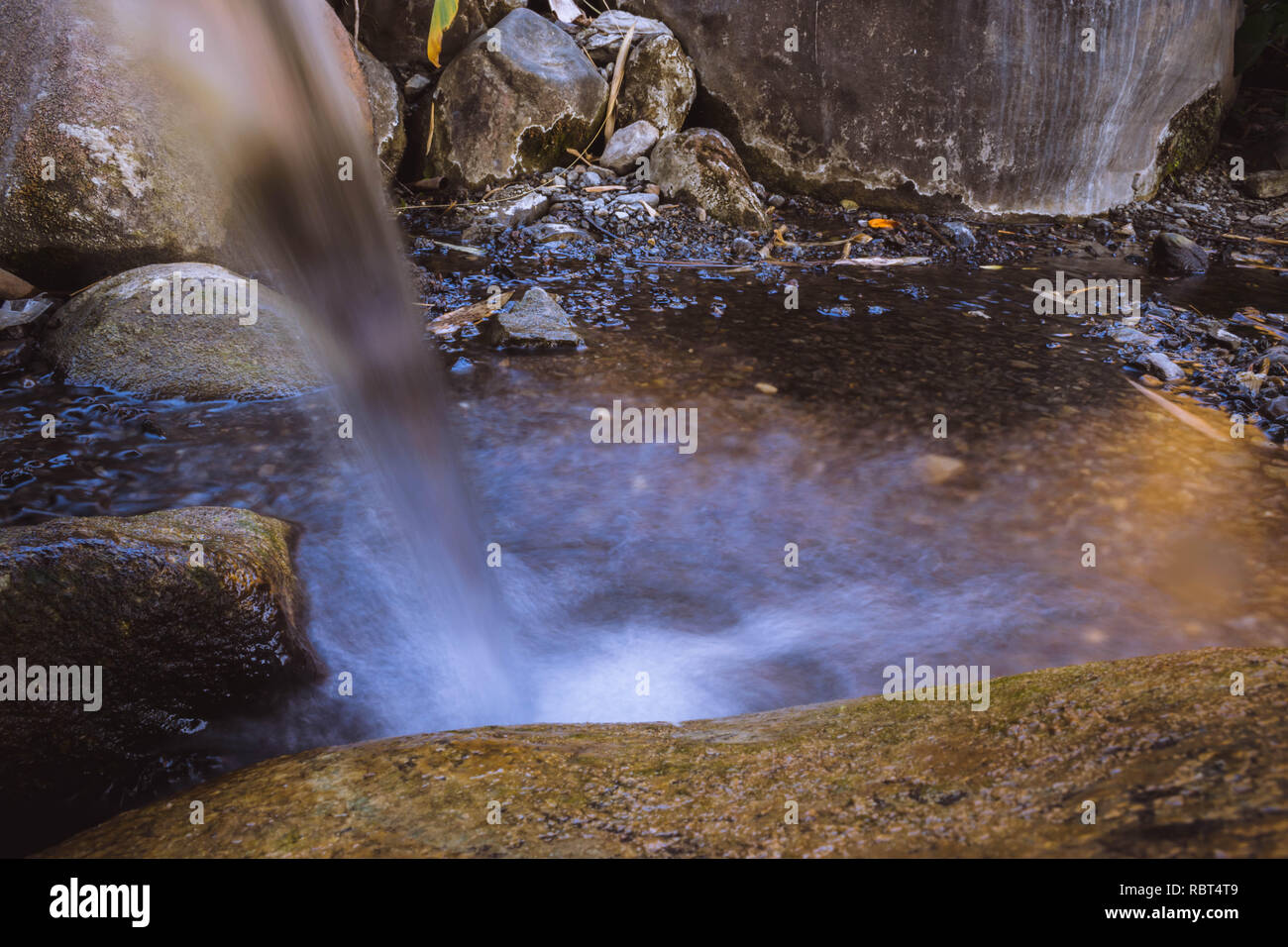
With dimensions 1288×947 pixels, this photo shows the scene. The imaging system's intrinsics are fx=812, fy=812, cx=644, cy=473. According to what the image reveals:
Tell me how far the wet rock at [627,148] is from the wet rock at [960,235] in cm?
276

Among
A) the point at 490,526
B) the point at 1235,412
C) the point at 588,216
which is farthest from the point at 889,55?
the point at 490,526

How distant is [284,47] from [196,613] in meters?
3.20

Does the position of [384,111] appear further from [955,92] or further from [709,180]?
[955,92]

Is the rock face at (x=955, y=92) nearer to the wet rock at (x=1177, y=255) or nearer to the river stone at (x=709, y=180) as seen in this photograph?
the river stone at (x=709, y=180)

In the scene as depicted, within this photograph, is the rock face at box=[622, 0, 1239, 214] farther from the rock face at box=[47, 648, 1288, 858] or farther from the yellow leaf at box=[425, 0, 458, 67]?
the rock face at box=[47, 648, 1288, 858]

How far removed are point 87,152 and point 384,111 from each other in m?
2.81

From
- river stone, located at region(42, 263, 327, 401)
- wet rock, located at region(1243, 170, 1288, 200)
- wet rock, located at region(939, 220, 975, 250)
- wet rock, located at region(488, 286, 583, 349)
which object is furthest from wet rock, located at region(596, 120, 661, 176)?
wet rock, located at region(1243, 170, 1288, 200)

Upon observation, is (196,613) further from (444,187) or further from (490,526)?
(444,187)

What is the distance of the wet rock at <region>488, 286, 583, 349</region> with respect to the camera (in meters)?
4.93

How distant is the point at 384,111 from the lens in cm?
687

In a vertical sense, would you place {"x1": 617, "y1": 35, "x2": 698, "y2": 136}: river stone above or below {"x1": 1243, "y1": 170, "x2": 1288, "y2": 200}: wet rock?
above

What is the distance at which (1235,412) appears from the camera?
4.26 m

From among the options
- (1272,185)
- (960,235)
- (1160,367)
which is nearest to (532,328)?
(1160,367)

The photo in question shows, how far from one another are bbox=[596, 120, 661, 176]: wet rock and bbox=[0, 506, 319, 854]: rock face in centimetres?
583
